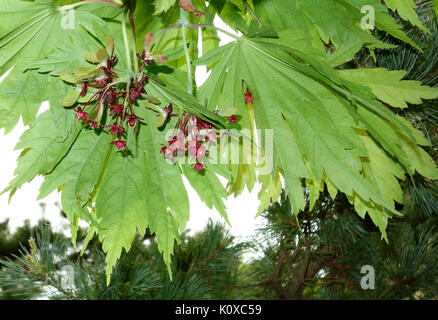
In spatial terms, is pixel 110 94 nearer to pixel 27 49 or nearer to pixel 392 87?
pixel 27 49

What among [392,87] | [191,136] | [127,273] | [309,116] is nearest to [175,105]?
[191,136]

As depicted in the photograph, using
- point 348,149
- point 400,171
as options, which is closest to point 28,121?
point 348,149

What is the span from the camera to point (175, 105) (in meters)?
0.53

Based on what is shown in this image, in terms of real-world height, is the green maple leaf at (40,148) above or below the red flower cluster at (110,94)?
below

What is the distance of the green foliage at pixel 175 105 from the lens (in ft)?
1.60

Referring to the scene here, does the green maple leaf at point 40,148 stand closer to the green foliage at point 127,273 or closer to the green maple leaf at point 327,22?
the green maple leaf at point 327,22

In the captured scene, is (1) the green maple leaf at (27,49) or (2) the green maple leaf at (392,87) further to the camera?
(2) the green maple leaf at (392,87)

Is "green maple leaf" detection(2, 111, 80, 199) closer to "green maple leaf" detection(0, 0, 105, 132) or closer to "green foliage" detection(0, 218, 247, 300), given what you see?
"green maple leaf" detection(0, 0, 105, 132)

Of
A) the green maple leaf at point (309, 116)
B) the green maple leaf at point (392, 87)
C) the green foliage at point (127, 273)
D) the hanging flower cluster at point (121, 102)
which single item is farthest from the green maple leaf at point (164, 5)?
the green foliage at point (127, 273)

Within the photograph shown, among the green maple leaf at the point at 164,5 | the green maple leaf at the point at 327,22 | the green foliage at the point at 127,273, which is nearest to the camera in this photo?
the green maple leaf at the point at 164,5

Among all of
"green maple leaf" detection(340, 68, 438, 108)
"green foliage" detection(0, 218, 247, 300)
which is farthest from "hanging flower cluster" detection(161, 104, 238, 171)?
"green foliage" detection(0, 218, 247, 300)

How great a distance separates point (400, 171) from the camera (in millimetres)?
632

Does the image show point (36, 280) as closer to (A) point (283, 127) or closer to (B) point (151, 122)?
(B) point (151, 122)

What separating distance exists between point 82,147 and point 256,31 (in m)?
0.27
